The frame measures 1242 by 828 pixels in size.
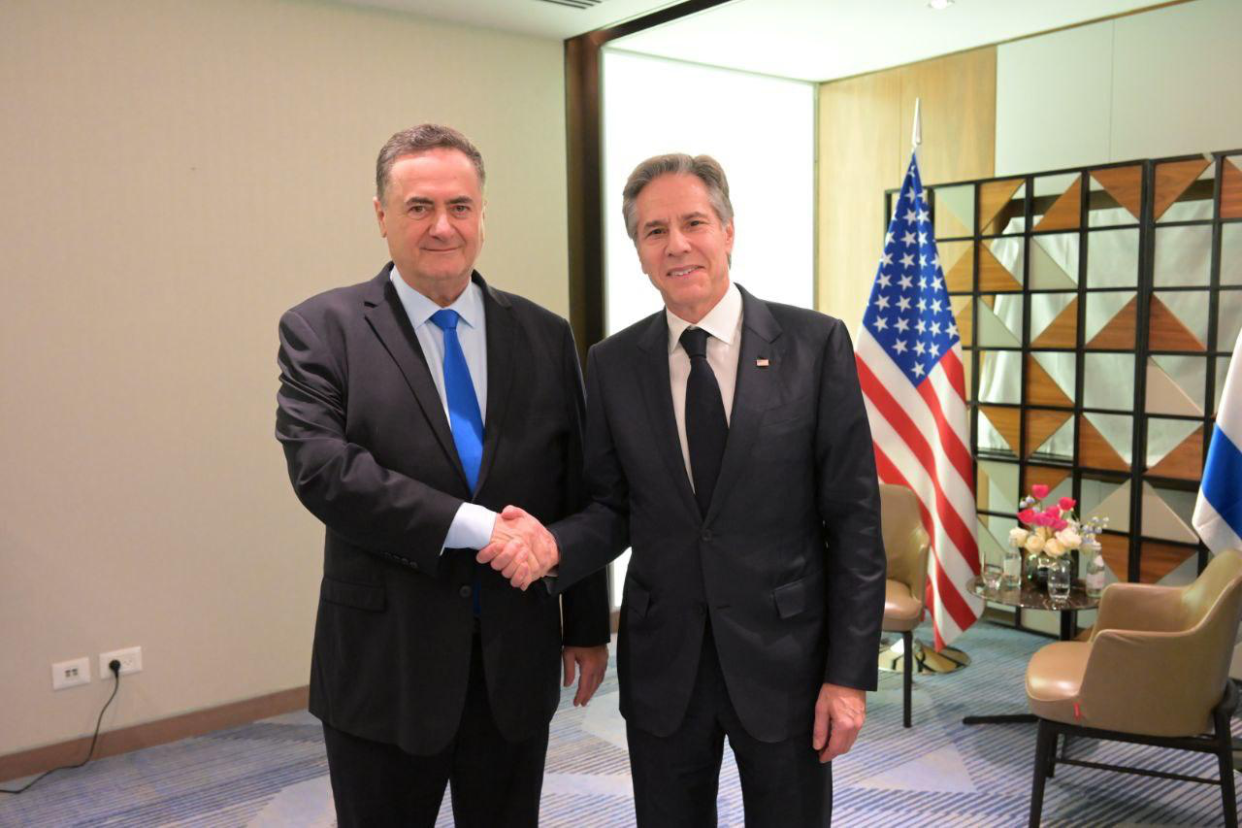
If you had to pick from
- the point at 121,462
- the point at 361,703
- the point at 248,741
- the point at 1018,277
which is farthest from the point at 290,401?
the point at 1018,277

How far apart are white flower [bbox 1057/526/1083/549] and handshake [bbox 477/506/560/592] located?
264 cm

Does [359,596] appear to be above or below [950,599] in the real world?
above

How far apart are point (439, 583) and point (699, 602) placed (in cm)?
49

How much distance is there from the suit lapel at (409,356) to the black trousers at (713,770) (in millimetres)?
605

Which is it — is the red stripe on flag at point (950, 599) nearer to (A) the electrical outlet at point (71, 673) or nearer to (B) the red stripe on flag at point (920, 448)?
(B) the red stripe on flag at point (920, 448)

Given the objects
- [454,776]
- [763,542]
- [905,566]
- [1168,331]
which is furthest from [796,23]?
[454,776]

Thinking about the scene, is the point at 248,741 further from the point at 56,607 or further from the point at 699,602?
the point at 699,602

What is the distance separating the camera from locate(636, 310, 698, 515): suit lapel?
184cm

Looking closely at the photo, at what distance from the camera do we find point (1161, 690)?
9.50 feet

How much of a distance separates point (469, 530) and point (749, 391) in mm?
564

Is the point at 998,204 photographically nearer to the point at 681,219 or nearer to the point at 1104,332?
the point at 1104,332

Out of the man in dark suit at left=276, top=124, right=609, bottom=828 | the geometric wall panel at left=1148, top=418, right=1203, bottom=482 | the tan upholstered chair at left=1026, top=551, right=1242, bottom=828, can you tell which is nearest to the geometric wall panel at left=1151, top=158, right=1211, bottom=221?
the geometric wall panel at left=1148, top=418, right=1203, bottom=482

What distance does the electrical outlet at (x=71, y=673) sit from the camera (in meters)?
3.69

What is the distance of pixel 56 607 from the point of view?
3688mm
